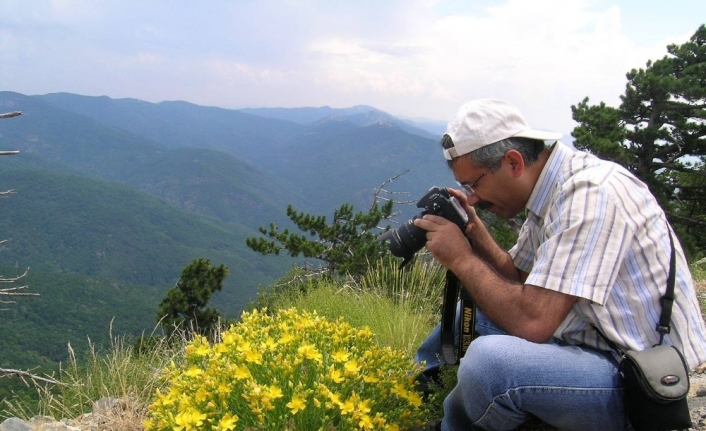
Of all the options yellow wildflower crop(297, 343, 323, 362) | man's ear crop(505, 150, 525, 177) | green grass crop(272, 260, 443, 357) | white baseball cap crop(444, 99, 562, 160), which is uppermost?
white baseball cap crop(444, 99, 562, 160)

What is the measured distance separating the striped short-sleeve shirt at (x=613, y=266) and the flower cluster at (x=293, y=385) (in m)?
0.67

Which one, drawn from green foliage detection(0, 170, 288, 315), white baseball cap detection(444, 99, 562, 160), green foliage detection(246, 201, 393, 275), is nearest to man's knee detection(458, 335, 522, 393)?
white baseball cap detection(444, 99, 562, 160)

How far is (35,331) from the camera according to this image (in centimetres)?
6075

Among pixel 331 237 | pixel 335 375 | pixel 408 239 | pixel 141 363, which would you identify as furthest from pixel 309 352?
pixel 331 237

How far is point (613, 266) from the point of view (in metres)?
1.54

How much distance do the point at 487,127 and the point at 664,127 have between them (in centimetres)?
1433

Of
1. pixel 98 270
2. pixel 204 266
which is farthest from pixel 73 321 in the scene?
pixel 204 266

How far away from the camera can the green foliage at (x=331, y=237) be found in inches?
425

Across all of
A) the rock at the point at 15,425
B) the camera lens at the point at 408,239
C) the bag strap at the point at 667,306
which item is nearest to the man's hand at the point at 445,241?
the camera lens at the point at 408,239

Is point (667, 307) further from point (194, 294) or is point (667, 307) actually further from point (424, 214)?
point (194, 294)

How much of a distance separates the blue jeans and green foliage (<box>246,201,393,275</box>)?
337 inches

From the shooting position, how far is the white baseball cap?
189 cm

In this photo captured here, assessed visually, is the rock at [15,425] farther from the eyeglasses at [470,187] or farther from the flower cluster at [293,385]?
the eyeglasses at [470,187]

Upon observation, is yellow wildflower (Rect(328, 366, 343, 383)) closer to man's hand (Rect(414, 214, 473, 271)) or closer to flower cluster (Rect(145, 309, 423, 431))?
flower cluster (Rect(145, 309, 423, 431))
